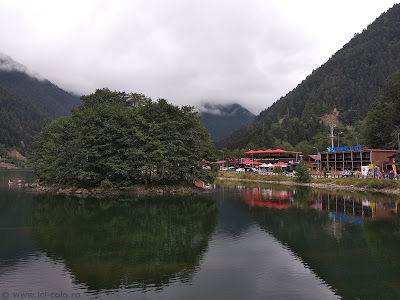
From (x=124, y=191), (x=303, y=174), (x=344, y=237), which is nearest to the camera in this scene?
(x=344, y=237)

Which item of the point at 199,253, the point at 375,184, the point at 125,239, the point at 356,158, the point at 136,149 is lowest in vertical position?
the point at 199,253

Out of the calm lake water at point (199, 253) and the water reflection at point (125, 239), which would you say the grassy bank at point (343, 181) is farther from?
the water reflection at point (125, 239)

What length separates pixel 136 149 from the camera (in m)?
52.6

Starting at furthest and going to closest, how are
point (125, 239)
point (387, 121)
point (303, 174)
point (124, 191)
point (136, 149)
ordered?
point (387, 121) → point (303, 174) → point (124, 191) → point (136, 149) → point (125, 239)

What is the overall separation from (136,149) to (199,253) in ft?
112

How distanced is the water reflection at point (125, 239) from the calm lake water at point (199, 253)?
8 cm

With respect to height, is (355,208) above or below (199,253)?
above

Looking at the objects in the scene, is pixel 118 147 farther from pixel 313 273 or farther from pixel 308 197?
pixel 313 273

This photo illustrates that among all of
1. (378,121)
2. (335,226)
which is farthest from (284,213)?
(378,121)

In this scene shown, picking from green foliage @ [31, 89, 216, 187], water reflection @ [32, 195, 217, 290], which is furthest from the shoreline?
water reflection @ [32, 195, 217, 290]

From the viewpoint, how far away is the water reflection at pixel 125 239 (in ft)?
54.4

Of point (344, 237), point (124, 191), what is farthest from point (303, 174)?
point (344, 237)

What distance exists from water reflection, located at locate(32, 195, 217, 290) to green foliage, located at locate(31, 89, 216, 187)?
10268 mm

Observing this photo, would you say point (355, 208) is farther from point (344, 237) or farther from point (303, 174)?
point (303, 174)
